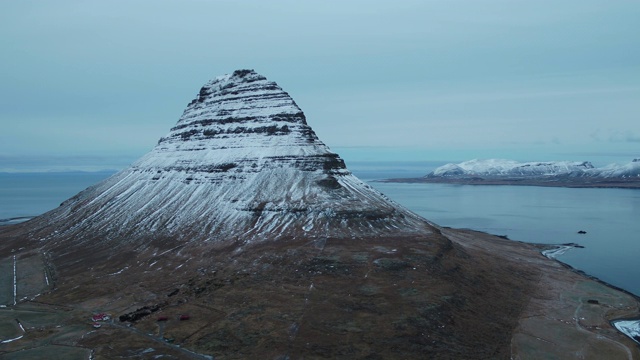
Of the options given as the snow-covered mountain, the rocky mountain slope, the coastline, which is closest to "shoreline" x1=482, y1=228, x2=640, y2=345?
the coastline

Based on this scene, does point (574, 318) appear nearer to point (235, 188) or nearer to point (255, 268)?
point (255, 268)

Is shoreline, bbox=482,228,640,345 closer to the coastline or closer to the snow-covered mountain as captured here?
the coastline

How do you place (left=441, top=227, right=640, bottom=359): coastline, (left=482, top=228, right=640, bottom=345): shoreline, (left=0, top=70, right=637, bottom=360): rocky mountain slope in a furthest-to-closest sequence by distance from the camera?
(left=482, top=228, right=640, bottom=345): shoreline, (left=0, top=70, right=637, bottom=360): rocky mountain slope, (left=441, top=227, right=640, bottom=359): coastline

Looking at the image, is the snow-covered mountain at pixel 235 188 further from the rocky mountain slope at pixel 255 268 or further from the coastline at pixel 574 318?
the coastline at pixel 574 318

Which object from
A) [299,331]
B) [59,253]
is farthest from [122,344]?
[59,253]

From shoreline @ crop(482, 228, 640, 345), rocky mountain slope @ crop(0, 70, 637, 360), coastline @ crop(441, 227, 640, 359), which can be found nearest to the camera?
coastline @ crop(441, 227, 640, 359)

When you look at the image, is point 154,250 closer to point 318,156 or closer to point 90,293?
point 90,293

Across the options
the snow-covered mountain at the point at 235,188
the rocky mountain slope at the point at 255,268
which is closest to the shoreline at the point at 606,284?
the rocky mountain slope at the point at 255,268

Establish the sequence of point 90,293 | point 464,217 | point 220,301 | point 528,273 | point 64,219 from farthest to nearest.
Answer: point 464,217 → point 64,219 → point 528,273 → point 90,293 → point 220,301
